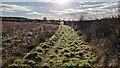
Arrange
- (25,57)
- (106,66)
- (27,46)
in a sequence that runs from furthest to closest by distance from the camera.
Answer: (27,46)
(25,57)
(106,66)

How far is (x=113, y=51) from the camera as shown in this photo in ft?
71.2

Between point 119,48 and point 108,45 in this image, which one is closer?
point 119,48

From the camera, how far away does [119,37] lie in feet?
80.4

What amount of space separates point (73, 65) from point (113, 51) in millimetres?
3522

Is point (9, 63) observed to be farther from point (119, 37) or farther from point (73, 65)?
point (119, 37)

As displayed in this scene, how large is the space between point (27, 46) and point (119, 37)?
1070 centimetres

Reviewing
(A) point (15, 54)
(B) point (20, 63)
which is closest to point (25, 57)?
(A) point (15, 54)

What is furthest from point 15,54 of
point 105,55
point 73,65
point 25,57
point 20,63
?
point 105,55

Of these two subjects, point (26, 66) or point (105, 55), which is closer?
point (26, 66)

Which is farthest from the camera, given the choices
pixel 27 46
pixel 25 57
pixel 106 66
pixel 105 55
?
pixel 27 46

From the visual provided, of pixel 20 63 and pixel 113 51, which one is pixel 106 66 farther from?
pixel 20 63

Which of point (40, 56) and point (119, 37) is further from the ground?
point (119, 37)

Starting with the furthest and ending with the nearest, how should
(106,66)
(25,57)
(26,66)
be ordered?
1. (25,57)
2. (26,66)
3. (106,66)

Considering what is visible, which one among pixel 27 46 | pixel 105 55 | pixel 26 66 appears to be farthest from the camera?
pixel 27 46
